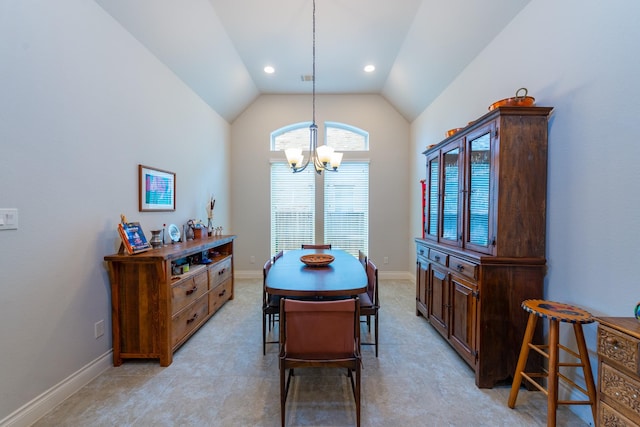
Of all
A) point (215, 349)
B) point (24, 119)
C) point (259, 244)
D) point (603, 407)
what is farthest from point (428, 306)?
point (24, 119)

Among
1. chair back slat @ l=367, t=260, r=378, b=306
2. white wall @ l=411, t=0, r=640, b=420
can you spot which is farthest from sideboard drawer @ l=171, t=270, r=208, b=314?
white wall @ l=411, t=0, r=640, b=420

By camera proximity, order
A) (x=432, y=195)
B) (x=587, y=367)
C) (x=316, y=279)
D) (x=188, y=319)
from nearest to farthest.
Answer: (x=587, y=367) < (x=316, y=279) < (x=188, y=319) < (x=432, y=195)

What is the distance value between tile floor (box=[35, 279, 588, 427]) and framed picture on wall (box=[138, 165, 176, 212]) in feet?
4.96

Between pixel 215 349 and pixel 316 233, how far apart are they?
2832 millimetres

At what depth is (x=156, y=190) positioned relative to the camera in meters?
2.89

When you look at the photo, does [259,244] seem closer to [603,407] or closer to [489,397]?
[489,397]

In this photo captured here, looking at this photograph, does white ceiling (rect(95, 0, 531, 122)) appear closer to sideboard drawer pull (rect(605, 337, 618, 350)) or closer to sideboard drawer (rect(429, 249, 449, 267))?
sideboard drawer (rect(429, 249, 449, 267))

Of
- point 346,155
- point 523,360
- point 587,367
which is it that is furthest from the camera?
point 346,155

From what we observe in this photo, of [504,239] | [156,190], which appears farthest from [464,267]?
[156,190]

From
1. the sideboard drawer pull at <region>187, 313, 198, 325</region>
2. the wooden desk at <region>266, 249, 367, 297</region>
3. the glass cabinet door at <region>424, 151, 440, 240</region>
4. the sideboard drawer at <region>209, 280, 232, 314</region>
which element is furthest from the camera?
the sideboard drawer at <region>209, 280, 232, 314</region>

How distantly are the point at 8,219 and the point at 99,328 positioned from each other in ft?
3.63

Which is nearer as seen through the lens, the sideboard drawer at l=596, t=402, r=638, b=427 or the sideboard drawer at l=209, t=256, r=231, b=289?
the sideboard drawer at l=596, t=402, r=638, b=427

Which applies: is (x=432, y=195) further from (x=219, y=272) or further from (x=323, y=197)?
(x=219, y=272)

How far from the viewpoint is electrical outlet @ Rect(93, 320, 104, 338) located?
Result: 83.2 inches
